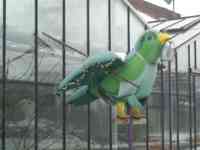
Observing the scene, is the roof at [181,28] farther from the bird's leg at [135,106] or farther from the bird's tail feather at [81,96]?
the bird's leg at [135,106]

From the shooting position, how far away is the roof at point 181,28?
28.6ft

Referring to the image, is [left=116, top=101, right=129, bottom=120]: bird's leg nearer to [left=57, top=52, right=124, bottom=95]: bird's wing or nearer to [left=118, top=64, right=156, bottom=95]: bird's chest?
[left=118, top=64, right=156, bottom=95]: bird's chest

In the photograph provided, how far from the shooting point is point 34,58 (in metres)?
6.16

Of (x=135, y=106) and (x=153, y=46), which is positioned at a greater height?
(x=153, y=46)

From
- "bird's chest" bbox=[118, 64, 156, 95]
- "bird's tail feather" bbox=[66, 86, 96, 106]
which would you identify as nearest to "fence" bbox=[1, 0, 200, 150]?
"bird's tail feather" bbox=[66, 86, 96, 106]

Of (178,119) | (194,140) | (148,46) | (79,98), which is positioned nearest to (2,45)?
(79,98)

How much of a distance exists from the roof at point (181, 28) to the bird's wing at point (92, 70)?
147 inches

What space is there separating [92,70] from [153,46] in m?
0.65

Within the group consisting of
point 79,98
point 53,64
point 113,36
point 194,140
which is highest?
point 113,36

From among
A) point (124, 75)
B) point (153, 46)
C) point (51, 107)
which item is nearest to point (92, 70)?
point (124, 75)

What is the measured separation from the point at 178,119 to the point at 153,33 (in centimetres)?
420

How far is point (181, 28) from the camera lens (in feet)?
29.1

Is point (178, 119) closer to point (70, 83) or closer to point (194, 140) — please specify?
point (194, 140)

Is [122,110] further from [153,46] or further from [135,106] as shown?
[153,46]
